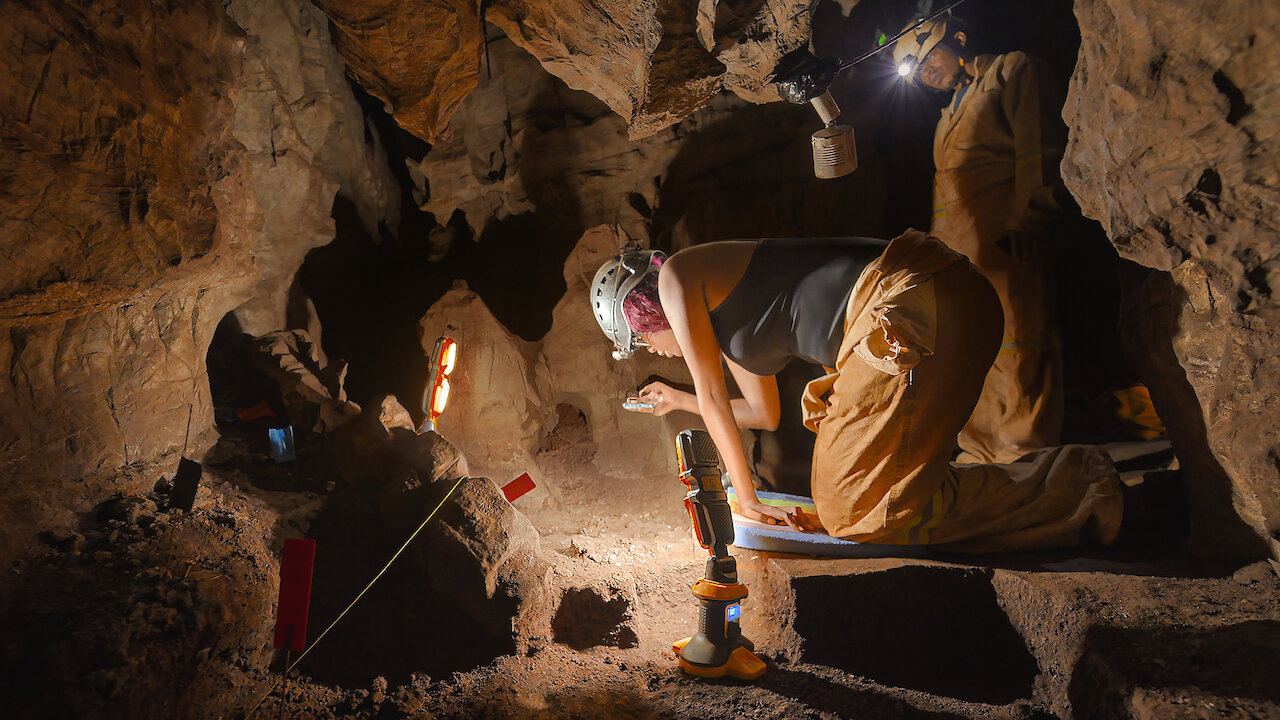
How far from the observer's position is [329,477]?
10.1ft

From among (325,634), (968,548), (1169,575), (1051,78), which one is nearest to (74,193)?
(325,634)

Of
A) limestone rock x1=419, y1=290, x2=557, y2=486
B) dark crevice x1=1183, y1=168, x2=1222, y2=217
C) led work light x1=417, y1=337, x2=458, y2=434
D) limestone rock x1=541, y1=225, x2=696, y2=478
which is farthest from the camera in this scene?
limestone rock x1=541, y1=225, x2=696, y2=478

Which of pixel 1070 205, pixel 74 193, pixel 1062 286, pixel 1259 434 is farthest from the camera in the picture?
pixel 1062 286

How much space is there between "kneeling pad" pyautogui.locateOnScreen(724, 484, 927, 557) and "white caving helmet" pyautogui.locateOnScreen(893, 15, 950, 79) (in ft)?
10.4

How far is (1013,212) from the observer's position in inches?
159

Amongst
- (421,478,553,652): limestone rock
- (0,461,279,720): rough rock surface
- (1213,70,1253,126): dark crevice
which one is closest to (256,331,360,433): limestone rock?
(0,461,279,720): rough rock surface

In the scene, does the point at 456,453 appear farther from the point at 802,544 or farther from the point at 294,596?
the point at 802,544

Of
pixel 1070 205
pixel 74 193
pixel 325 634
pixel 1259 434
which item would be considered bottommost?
pixel 325 634

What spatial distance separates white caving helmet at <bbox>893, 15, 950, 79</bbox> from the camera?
4055 mm

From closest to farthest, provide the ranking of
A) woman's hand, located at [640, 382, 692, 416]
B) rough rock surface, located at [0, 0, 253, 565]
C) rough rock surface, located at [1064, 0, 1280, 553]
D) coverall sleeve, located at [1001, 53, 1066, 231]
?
rough rock surface, located at [1064, 0, 1280, 553], rough rock surface, located at [0, 0, 253, 565], woman's hand, located at [640, 382, 692, 416], coverall sleeve, located at [1001, 53, 1066, 231]

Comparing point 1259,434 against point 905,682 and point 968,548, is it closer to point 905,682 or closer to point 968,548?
point 968,548

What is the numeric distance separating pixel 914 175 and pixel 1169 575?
3808 millimetres

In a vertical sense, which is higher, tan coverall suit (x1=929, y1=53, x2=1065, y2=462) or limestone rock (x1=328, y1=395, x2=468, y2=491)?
tan coverall suit (x1=929, y1=53, x2=1065, y2=462)

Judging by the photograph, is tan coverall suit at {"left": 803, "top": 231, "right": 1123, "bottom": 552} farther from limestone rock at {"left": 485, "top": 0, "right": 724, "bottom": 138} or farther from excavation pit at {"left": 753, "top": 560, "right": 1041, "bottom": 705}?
limestone rock at {"left": 485, "top": 0, "right": 724, "bottom": 138}
